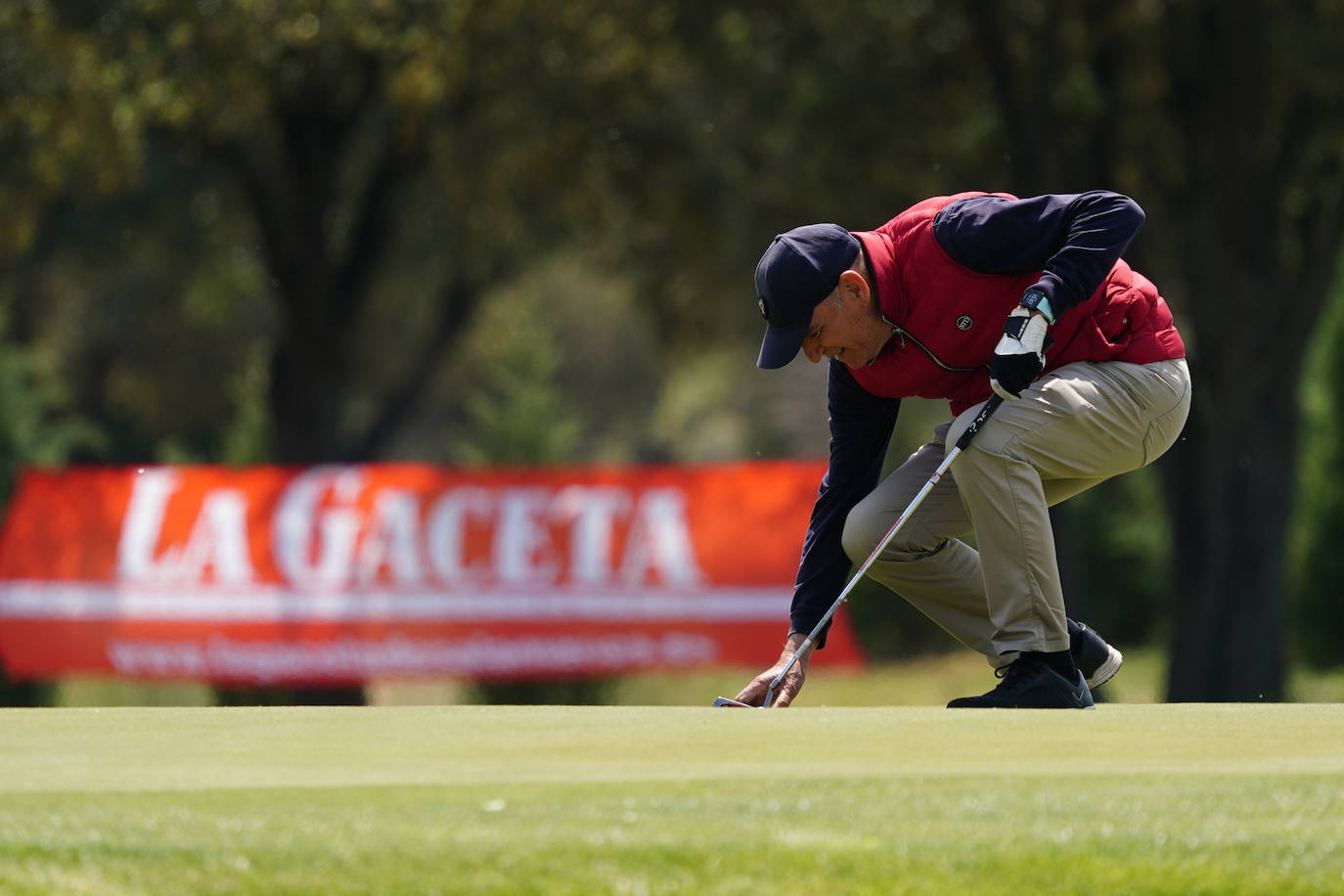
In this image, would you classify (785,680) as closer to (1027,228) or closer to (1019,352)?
(1019,352)

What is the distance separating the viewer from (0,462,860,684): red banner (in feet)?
45.4

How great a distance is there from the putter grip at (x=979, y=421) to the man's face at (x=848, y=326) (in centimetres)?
33

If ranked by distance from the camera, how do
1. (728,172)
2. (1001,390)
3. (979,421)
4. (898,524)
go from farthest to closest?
(728,172)
(898,524)
(979,421)
(1001,390)

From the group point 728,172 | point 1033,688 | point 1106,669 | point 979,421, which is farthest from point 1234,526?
point 979,421

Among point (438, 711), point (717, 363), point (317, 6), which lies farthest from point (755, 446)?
point (438, 711)

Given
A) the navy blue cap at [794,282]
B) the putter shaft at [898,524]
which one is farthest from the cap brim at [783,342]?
the putter shaft at [898,524]

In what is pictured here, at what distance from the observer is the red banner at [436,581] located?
45.4ft

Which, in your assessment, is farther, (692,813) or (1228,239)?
(1228,239)

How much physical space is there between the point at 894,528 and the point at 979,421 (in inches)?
18.0

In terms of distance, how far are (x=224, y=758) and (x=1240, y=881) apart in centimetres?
236

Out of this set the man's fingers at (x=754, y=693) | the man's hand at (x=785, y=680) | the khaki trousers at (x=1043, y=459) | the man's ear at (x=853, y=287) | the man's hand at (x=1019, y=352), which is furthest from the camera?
the man's fingers at (x=754, y=693)

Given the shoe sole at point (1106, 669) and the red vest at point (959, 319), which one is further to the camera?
the shoe sole at point (1106, 669)

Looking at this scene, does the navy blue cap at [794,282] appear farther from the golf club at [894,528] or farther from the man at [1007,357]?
the golf club at [894,528]

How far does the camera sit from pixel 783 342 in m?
4.99
